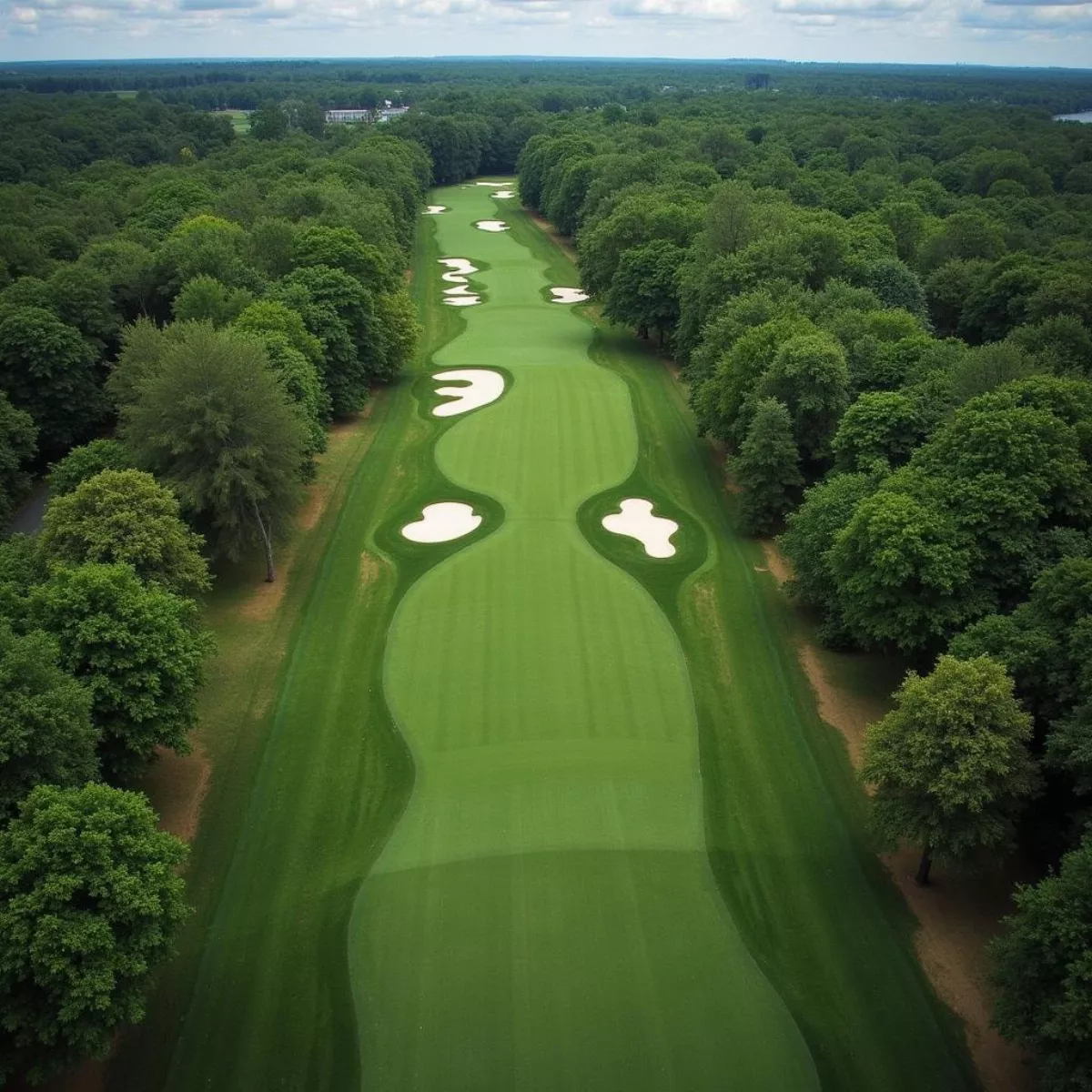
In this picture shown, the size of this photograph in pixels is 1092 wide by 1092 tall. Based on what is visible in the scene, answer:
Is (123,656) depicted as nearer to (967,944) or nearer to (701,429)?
(967,944)

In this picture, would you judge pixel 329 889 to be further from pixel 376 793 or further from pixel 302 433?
pixel 302 433

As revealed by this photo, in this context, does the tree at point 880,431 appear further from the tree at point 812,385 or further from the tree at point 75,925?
the tree at point 75,925

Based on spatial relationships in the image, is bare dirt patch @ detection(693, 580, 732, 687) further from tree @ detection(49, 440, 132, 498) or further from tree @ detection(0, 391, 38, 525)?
tree @ detection(0, 391, 38, 525)

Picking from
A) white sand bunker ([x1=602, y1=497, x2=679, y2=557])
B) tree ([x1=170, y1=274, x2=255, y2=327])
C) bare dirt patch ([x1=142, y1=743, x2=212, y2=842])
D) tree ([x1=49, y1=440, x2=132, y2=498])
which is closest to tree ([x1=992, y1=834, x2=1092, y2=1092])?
bare dirt patch ([x1=142, y1=743, x2=212, y2=842])

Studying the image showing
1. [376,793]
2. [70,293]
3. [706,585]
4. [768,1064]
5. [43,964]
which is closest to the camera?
[43,964]

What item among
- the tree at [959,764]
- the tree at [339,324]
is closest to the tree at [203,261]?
the tree at [339,324]

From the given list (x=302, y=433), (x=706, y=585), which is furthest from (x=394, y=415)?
(x=706, y=585)

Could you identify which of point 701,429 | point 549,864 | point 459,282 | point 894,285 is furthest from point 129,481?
point 459,282
